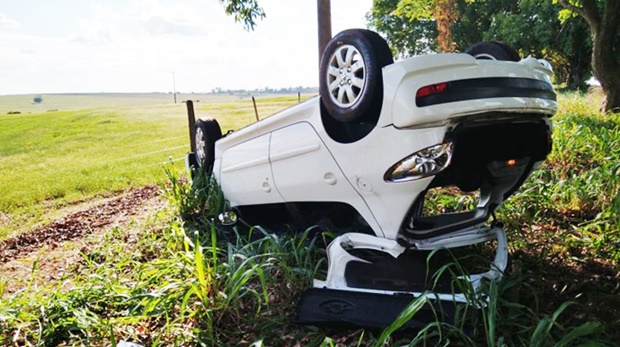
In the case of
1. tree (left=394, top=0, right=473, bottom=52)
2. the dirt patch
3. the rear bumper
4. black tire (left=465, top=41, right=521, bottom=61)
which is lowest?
the dirt patch

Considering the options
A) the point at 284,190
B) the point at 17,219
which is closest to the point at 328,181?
the point at 284,190

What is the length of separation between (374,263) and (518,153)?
1029 millimetres

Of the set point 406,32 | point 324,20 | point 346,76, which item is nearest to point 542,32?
point 406,32

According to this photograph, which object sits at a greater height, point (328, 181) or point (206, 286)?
point (328, 181)

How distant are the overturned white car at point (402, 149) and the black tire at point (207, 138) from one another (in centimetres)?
163

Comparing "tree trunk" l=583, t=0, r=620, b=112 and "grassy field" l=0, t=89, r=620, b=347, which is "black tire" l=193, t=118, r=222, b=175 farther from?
"tree trunk" l=583, t=0, r=620, b=112

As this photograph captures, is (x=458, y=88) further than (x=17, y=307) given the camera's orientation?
No

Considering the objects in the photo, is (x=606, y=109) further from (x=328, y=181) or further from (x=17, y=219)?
(x=17, y=219)

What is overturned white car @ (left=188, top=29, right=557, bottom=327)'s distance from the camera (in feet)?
6.69

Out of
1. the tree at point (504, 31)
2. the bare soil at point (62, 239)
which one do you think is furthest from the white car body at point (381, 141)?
the tree at point (504, 31)

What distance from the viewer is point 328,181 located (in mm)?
2615

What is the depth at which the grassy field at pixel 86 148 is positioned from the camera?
24.7 ft

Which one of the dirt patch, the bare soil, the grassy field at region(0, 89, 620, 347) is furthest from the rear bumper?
the dirt patch

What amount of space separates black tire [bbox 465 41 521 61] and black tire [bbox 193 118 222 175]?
102 inches
